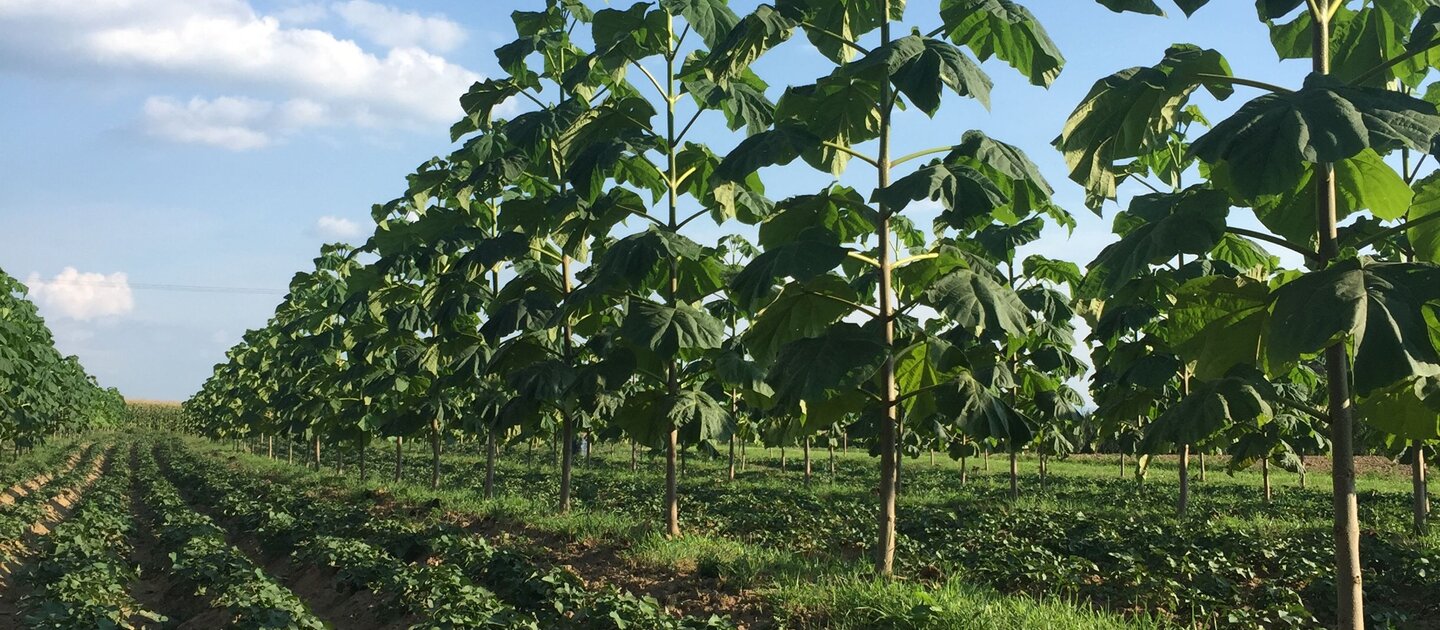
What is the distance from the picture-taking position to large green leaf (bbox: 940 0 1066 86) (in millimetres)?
6617

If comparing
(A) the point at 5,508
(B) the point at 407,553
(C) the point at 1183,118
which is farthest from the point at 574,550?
(A) the point at 5,508

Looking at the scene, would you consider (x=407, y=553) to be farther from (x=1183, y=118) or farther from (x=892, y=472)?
(x=1183, y=118)

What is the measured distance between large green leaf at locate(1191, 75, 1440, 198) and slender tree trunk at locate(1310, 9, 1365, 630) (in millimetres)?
785

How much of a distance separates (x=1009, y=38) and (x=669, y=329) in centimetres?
351

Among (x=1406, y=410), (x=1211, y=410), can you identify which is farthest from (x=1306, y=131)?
(x=1406, y=410)

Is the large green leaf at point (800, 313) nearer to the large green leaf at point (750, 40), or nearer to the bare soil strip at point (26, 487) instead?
the large green leaf at point (750, 40)

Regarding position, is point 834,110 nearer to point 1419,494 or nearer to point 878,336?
point 878,336

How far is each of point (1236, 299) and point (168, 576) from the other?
1110 centimetres

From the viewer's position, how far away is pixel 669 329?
8328 mm

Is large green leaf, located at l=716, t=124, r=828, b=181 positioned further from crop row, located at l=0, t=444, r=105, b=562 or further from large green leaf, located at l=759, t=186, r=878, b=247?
crop row, located at l=0, t=444, r=105, b=562

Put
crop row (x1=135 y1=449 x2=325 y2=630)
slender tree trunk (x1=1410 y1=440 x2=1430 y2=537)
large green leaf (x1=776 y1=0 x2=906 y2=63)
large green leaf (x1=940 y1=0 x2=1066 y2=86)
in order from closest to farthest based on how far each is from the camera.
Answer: large green leaf (x1=940 y1=0 x2=1066 y2=86)
crop row (x1=135 y1=449 x2=325 y2=630)
large green leaf (x1=776 y1=0 x2=906 y2=63)
slender tree trunk (x1=1410 y1=440 x2=1430 y2=537)

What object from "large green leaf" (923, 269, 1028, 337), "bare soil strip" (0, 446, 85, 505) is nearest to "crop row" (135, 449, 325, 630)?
"large green leaf" (923, 269, 1028, 337)

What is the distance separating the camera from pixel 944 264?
24.1 feet

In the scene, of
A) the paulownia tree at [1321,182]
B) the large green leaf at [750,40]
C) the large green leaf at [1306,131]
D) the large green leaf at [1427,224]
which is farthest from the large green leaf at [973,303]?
the large green leaf at [1306,131]
